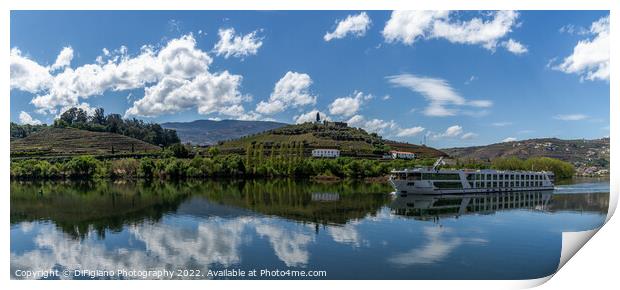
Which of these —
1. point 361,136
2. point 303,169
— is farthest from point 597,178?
point 361,136

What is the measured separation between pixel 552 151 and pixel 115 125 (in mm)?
34796

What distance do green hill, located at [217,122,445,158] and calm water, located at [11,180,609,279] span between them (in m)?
25.3

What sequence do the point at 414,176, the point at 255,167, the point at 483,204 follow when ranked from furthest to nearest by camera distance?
the point at 255,167 → the point at 414,176 → the point at 483,204

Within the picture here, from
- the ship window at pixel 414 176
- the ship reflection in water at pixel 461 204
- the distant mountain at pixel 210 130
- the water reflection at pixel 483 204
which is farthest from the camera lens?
the distant mountain at pixel 210 130

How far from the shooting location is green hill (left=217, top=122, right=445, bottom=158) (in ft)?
148

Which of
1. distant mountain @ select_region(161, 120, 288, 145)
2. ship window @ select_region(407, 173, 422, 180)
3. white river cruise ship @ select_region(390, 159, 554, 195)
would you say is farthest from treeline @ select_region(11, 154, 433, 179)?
distant mountain @ select_region(161, 120, 288, 145)

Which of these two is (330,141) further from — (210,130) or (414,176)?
(210,130)

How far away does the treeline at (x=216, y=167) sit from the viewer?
31.7 meters

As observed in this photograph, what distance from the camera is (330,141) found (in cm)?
4978

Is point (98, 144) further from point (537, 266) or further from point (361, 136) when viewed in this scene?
point (537, 266)

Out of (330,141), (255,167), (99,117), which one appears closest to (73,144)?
(99,117)

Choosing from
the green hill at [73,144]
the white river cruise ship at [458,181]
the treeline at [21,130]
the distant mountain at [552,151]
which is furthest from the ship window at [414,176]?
the treeline at [21,130]

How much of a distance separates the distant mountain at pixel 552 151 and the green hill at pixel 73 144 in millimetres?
29423

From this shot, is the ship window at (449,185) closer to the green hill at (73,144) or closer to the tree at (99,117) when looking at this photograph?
the green hill at (73,144)
